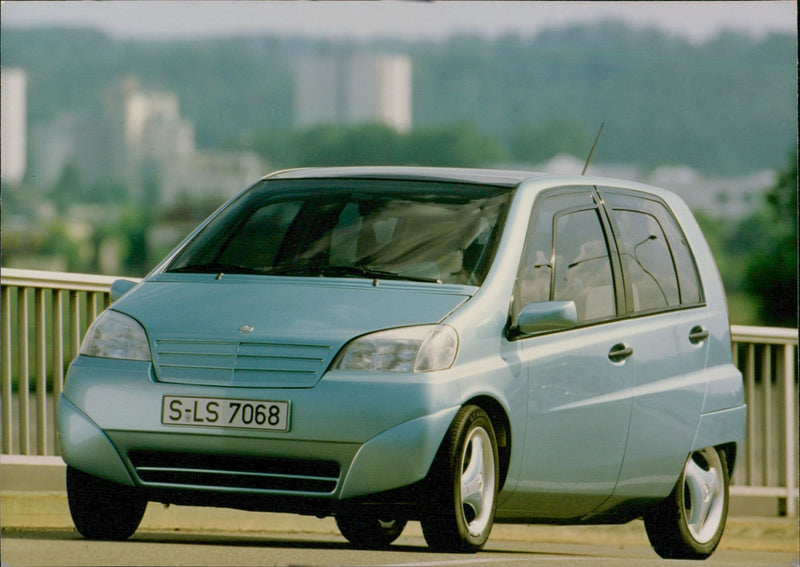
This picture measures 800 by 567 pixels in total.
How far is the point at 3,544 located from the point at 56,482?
2.35m

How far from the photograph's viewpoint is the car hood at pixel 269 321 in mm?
5703

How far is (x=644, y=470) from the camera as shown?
7160mm

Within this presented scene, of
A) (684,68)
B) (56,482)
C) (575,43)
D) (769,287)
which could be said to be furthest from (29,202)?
(56,482)

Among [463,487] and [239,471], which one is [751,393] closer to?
[463,487]

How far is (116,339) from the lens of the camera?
6.00 meters

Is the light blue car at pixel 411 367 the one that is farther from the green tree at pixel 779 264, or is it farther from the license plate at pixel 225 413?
the green tree at pixel 779 264

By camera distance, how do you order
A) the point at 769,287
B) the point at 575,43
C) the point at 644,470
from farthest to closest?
the point at 575,43 → the point at 769,287 → the point at 644,470

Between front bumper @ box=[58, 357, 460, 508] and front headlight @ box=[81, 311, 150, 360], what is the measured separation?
0.07m

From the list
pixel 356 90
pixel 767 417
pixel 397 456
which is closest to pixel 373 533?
pixel 397 456

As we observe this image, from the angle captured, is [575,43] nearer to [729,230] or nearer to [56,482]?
[729,230]

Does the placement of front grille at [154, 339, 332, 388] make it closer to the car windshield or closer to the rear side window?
the car windshield

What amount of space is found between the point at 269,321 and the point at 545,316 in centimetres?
114

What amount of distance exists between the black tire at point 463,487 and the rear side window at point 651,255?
5.06 ft

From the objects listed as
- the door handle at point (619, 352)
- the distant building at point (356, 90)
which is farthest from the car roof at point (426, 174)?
the distant building at point (356, 90)
